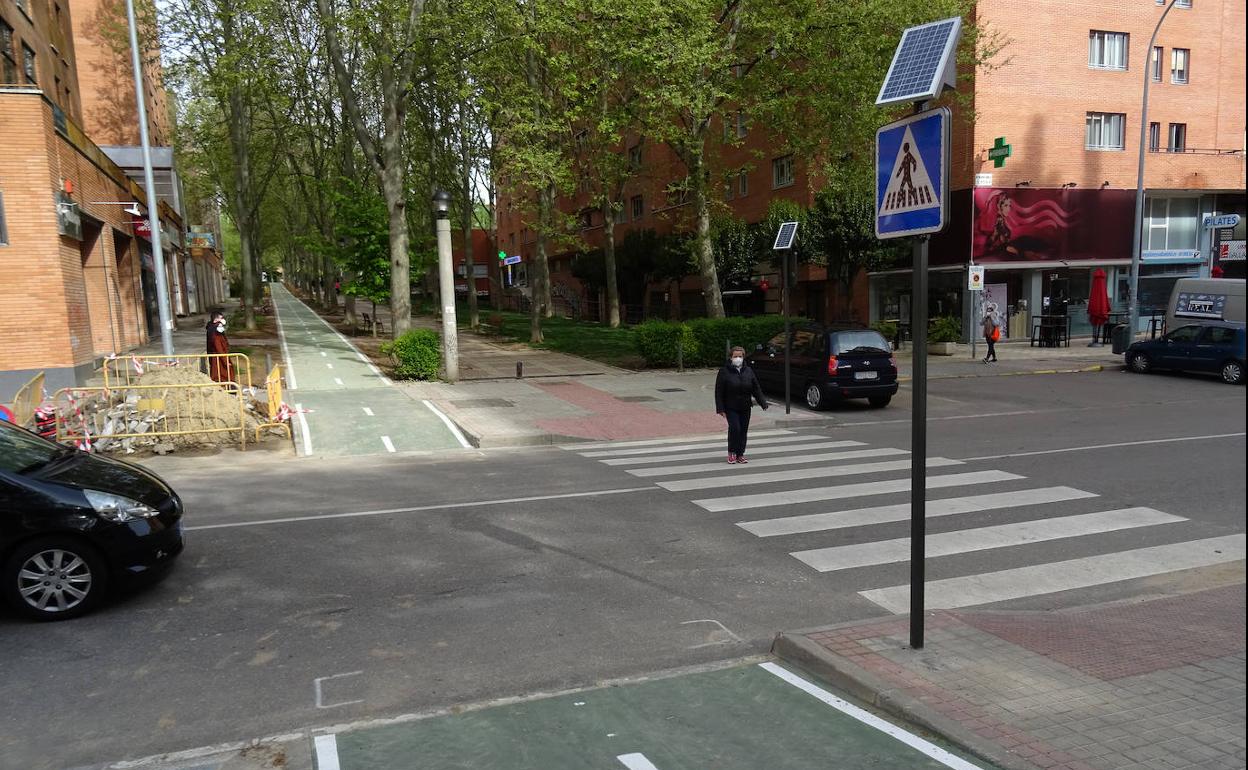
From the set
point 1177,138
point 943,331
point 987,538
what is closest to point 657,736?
point 987,538

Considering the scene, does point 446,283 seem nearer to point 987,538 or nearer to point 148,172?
point 148,172

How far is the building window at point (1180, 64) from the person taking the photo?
→ 3122 centimetres

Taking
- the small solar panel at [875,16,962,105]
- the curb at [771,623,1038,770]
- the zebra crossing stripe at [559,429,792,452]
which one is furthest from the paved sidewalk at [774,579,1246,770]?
the zebra crossing stripe at [559,429,792,452]

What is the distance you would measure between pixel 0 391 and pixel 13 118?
5.69 meters

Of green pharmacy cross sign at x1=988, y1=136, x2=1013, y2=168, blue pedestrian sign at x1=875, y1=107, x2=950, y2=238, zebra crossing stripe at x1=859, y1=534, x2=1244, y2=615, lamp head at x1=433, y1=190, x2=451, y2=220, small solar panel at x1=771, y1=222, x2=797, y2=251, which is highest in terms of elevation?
green pharmacy cross sign at x1=988, y1=136, x2=1013, y2=168

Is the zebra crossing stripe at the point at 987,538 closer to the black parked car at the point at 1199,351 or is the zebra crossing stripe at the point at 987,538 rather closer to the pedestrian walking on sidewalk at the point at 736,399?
the pedestrian walking on sidewalk at the point at 736,399

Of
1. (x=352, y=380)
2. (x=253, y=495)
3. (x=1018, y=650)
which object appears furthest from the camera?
(x=352, y=380)

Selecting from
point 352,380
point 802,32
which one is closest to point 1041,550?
point 352,380

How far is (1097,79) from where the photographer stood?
1180 inches

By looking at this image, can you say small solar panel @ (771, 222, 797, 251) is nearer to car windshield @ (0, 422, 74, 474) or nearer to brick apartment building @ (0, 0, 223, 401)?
car windshield @ (0, 422, 74, 474)

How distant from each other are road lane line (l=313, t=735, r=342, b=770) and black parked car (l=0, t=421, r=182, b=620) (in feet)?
9.49

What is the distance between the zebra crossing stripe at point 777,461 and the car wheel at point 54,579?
6.29m

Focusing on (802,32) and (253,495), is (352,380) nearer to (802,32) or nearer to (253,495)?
(253,495)

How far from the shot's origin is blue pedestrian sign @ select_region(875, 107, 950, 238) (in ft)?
14.3
